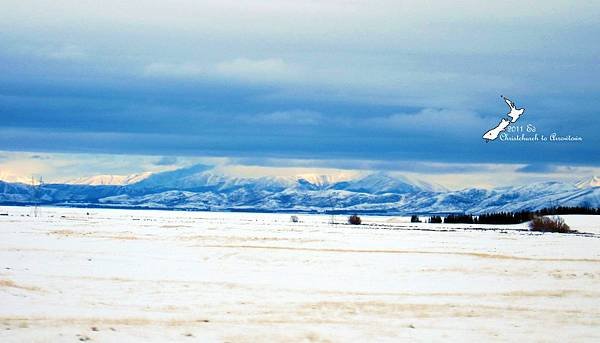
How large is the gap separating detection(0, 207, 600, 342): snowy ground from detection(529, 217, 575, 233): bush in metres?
39.4

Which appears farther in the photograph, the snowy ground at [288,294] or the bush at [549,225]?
the bush at [549,225]

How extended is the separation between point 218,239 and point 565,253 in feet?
65.9

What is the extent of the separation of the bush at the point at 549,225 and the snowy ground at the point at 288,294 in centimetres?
3945

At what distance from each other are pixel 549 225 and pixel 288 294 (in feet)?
217

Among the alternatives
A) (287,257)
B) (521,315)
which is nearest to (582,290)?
(521,315)

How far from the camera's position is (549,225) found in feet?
290

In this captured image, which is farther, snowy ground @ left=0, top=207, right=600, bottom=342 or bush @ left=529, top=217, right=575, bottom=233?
bush @ left=529, top=217, right=575, bottom=233

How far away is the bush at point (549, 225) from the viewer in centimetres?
8486

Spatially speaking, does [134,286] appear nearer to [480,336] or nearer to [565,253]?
[480,336]

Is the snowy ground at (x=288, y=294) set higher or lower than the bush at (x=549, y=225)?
lower

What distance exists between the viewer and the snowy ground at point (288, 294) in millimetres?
20594

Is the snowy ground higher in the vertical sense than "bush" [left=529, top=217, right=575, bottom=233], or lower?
lower

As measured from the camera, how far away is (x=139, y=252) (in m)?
42.0

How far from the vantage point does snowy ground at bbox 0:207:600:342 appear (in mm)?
20594
